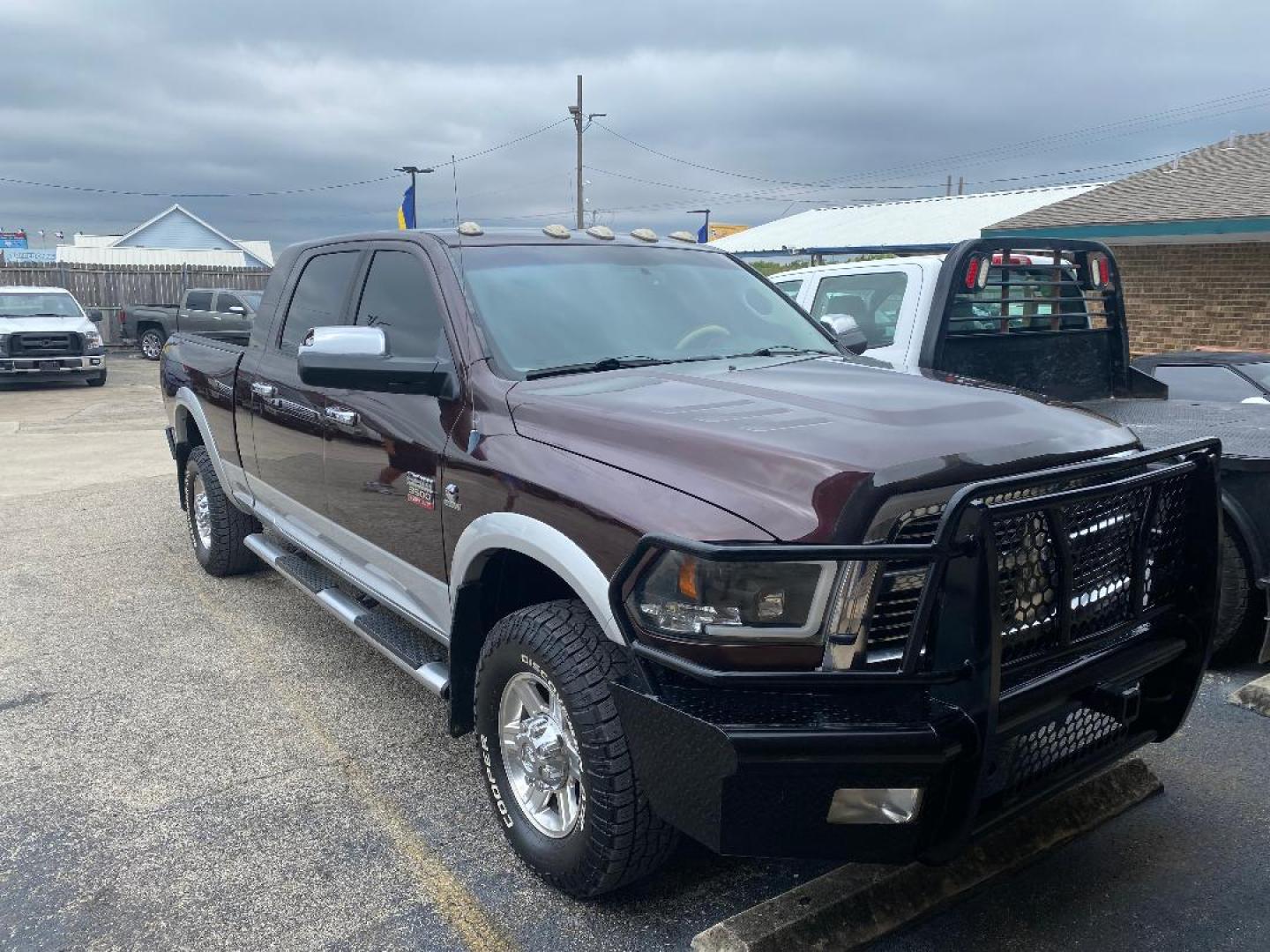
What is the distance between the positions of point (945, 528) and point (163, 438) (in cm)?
1157

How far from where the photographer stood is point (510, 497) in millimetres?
2922

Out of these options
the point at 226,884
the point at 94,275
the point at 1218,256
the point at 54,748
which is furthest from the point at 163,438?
the point at 94,275

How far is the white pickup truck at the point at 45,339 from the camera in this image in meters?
17.0

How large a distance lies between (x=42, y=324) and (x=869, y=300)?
1605 centimetres

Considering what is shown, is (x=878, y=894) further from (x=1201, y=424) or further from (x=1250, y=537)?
(x=1201, y=424)

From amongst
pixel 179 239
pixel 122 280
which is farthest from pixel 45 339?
pixel 179 239

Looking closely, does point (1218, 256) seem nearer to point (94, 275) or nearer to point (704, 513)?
point (704, 513)

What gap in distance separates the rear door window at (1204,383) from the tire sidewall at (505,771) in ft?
18.0

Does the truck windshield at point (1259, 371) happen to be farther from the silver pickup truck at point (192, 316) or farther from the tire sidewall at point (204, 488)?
the silver pickup truck at point (192, 316)

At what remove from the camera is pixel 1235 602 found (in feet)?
14.1

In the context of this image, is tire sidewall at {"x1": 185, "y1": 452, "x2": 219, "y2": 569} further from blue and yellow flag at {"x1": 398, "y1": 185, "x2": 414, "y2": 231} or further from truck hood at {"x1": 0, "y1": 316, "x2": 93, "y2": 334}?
blue and yellow flag at {"x1": 398, "y1": 185, "x2": 414, "y2": 231}

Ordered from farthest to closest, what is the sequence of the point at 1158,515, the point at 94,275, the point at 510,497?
the point at 94,275 < the point at 510,497 < the point at 1158,515

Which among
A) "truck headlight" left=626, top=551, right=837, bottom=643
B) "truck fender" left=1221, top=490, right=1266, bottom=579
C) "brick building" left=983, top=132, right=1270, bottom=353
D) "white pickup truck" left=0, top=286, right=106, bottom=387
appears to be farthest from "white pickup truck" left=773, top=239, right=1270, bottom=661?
"white pickup truck" left=0, top=286, right=106, bottom=387

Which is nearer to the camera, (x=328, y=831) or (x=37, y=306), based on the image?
(x=328, y=831)
